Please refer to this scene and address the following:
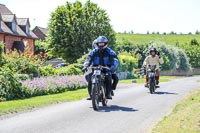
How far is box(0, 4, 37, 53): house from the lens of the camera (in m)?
54.2

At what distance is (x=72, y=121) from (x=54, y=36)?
53427mm

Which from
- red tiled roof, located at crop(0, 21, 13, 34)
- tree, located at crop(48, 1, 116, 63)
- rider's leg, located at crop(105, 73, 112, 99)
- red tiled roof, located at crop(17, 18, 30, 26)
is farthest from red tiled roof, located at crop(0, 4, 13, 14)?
rider's leg, located at crop(105, 73, 112, 99)

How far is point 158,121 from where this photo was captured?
11.0 metres

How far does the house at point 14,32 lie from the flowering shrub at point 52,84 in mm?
28141

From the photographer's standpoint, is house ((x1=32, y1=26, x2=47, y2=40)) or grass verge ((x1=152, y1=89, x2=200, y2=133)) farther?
house ((x1=32, y1=26, x2=47, y2=40))

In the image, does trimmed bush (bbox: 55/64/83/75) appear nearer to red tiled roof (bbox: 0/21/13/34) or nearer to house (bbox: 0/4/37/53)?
house (bbox: 0/4/37/53)

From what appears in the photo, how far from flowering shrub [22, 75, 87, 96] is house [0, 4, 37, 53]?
2814 cm

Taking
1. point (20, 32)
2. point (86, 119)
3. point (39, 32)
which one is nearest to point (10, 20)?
point (20, 32)

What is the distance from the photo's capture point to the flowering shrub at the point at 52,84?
2056 centimetres

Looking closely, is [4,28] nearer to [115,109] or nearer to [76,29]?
[76,29]

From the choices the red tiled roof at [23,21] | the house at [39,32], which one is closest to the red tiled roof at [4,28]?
the red tiled roof at [23,21]

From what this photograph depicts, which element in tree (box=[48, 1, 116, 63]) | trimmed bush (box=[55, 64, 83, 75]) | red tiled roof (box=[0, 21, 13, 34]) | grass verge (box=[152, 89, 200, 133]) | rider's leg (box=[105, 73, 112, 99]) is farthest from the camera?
tree (box=[48, 1, 116, 63])

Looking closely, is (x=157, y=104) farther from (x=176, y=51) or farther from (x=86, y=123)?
(x=176, y=51)

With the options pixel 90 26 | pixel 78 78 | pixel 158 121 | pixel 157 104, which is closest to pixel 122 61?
pixel 90 26
